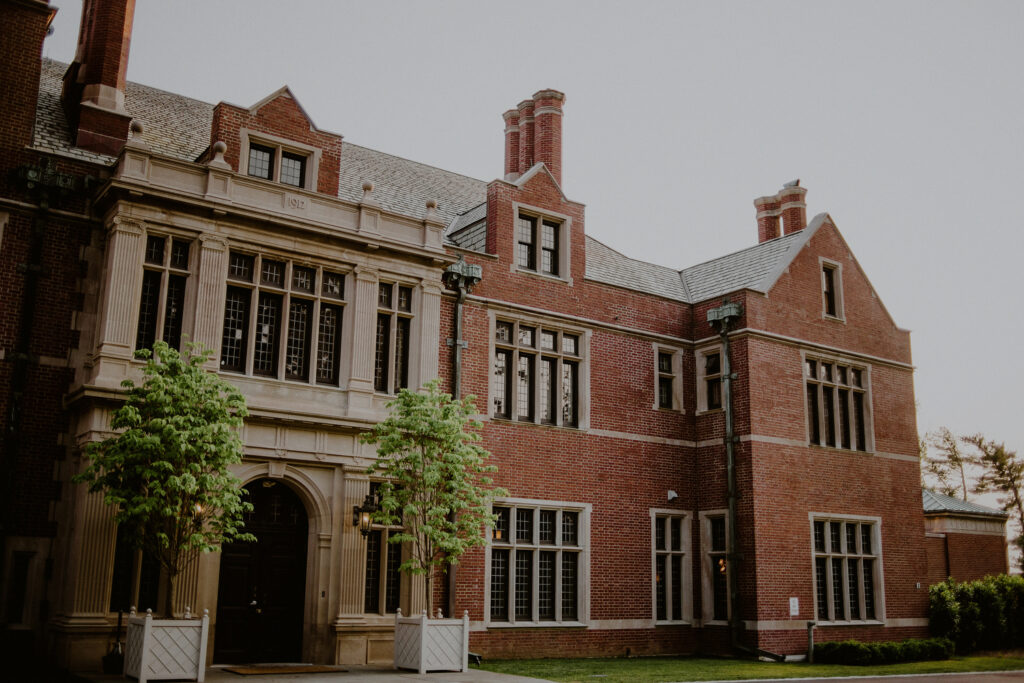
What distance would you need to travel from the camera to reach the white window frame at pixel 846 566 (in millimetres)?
22219

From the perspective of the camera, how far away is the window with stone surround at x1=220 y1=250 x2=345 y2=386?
55.0ft

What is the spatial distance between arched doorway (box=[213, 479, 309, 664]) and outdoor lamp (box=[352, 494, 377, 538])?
997mm

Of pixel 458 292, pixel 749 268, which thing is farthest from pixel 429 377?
pixel 749 268

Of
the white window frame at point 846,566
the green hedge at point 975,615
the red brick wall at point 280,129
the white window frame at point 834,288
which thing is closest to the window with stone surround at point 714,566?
the white window frame at point 846,566

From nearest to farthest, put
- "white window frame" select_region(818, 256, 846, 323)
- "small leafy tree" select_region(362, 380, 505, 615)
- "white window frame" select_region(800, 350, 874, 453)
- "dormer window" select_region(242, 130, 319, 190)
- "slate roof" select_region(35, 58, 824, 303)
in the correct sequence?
"small leafy tree" select_region(362, 380, 505, 615)
"dormer window" select_region(242, 130, 319, 190)
"slate roof" select_region(35, 58, 824, 303)
"white window frame" select_region(800, 350, 874, 453)
"white window frame" select_region(818, 256, 846, 323)

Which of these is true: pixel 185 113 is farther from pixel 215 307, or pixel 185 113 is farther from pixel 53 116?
pixel 215 307

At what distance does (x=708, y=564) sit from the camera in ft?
72.8

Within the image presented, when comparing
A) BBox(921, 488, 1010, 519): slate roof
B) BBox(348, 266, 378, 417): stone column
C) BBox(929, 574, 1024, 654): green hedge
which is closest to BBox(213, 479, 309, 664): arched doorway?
BBox(348, 266, 378, 417): stone column

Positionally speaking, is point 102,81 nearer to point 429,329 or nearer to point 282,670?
point 429,329

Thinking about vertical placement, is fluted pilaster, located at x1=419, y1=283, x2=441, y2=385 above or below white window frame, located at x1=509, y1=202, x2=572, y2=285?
below

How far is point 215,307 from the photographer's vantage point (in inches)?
640

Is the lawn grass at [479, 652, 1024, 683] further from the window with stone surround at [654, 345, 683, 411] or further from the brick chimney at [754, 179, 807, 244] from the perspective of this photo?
the brick chimney at [754, 179, 807, 244]

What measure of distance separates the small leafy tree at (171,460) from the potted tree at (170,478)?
1cm

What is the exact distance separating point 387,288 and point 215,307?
350 cm
